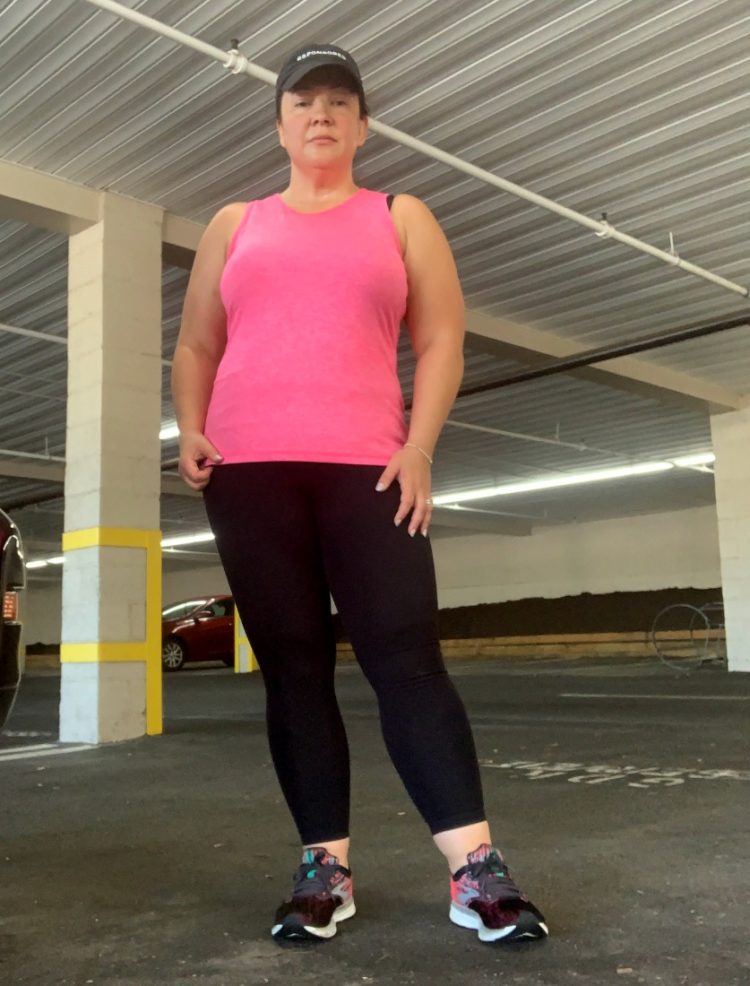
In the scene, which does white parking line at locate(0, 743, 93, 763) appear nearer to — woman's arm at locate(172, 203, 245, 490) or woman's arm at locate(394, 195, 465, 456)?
woman's arm at locate(172, 203, 245, 490)

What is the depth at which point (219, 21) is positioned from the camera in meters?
3.99

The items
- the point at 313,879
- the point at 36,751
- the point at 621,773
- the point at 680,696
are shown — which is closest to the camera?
the point at 313,879

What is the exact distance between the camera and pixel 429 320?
1528 millimetres

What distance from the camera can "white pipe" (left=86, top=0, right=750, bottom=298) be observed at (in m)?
3.86

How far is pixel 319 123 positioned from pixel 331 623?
79 centimetres

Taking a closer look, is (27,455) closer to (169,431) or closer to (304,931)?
(169,431)

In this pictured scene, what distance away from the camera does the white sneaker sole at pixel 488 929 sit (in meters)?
1.32

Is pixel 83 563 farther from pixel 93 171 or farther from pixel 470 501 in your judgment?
pixel 470 501

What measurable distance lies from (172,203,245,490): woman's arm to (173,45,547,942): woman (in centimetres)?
3

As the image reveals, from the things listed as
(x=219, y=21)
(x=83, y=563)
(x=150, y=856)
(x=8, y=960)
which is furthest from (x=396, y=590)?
(x=83, y=563)

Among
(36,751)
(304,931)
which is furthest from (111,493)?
(304,931)

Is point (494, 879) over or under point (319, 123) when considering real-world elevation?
under

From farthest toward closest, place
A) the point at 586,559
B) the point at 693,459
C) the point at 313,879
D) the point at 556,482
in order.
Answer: the point at 586,559 < the point at 556,482 < the point at 693,459 < the point at 313,879

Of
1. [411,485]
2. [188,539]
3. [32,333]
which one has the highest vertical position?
[32,333]
